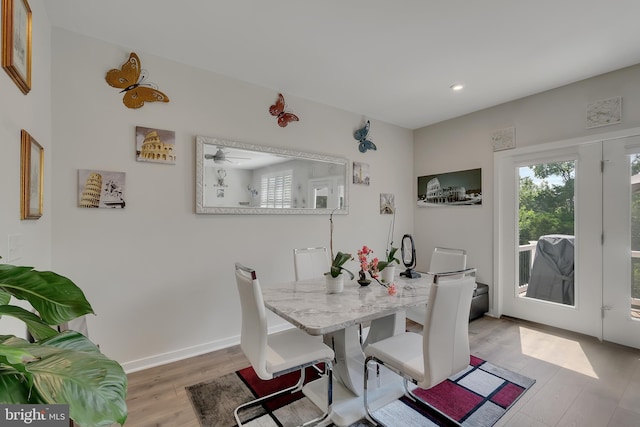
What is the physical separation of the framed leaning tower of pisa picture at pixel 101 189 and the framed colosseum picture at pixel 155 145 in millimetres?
235

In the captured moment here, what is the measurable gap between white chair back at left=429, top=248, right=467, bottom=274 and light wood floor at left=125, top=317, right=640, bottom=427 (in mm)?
812

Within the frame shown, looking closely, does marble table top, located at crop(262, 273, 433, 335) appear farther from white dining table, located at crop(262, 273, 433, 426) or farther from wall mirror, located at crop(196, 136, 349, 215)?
wall mirror, located at crop(196, 136, 349, 215)

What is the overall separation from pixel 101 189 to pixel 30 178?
823 mm

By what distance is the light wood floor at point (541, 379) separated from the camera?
6.03 feet

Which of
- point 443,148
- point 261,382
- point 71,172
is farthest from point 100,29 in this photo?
point 443,148

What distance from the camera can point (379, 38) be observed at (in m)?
2.26

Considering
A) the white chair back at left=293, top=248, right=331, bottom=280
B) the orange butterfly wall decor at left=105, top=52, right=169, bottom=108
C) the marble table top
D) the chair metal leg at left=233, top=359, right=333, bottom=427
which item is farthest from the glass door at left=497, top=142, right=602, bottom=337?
the orange butterfly wall decor at left=105, top=52, right=169, bottom=108

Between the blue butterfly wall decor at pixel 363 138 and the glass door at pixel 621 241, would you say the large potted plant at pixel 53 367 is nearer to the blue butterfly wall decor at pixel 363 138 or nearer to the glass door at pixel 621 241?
the blue butterfly wall decor at pixel 363 138

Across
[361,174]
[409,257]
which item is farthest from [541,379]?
[361,174]

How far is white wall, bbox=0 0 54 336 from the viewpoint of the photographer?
3.84 feet

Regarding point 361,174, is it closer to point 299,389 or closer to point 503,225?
point 503,225

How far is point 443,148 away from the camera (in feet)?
13.7

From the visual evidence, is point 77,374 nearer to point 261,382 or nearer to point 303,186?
point 261,382

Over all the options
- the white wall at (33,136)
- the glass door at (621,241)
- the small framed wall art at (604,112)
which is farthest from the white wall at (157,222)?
the glass door at (621,241)
